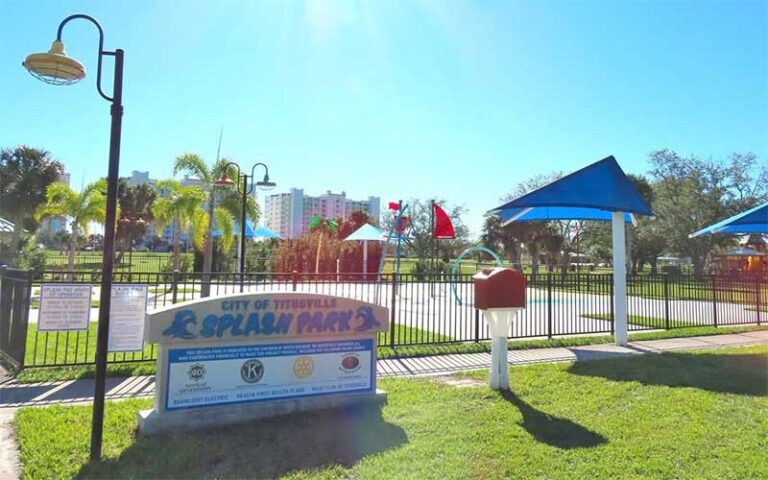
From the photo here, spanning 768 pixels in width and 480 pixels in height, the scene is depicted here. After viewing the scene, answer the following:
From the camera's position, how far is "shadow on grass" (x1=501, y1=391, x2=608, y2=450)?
14.5 feet

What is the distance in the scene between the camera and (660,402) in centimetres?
568

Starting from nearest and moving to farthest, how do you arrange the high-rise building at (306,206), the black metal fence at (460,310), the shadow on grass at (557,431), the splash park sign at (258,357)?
1. the shadow on grass at (557,431)
2. the splash park sign at (258,357)
3. the black metal fence at (460,310)
4. the high-rise building at (306,206)

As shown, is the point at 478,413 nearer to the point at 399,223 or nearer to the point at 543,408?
the point at 543,408

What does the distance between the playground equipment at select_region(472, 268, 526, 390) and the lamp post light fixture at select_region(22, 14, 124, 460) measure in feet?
12.9

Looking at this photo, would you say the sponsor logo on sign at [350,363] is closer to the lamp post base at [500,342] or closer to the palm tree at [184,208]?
the lamp post base at [500,342]

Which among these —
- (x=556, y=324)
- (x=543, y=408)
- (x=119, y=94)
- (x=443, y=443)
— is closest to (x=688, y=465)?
(x=543, y=408)

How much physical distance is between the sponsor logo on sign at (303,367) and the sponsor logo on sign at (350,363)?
0.33 meters

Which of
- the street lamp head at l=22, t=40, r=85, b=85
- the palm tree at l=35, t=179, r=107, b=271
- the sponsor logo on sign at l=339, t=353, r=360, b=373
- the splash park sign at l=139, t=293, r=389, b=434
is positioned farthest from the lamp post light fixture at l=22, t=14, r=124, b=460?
the palm tree at l=35, t=179, r=107, b=271

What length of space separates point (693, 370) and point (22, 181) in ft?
123

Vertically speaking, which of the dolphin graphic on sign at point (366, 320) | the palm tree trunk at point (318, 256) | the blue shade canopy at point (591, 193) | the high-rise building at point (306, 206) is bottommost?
the dolphin graphic on sign at point (366, 320)

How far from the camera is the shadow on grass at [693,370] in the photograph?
21.4 ft

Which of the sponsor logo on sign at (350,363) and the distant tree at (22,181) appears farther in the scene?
the distant tree at (22,181)

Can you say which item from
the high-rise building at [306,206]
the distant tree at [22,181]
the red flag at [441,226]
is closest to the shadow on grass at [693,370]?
the red flag at [441,226]

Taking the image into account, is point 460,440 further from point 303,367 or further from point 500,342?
point 500,342
